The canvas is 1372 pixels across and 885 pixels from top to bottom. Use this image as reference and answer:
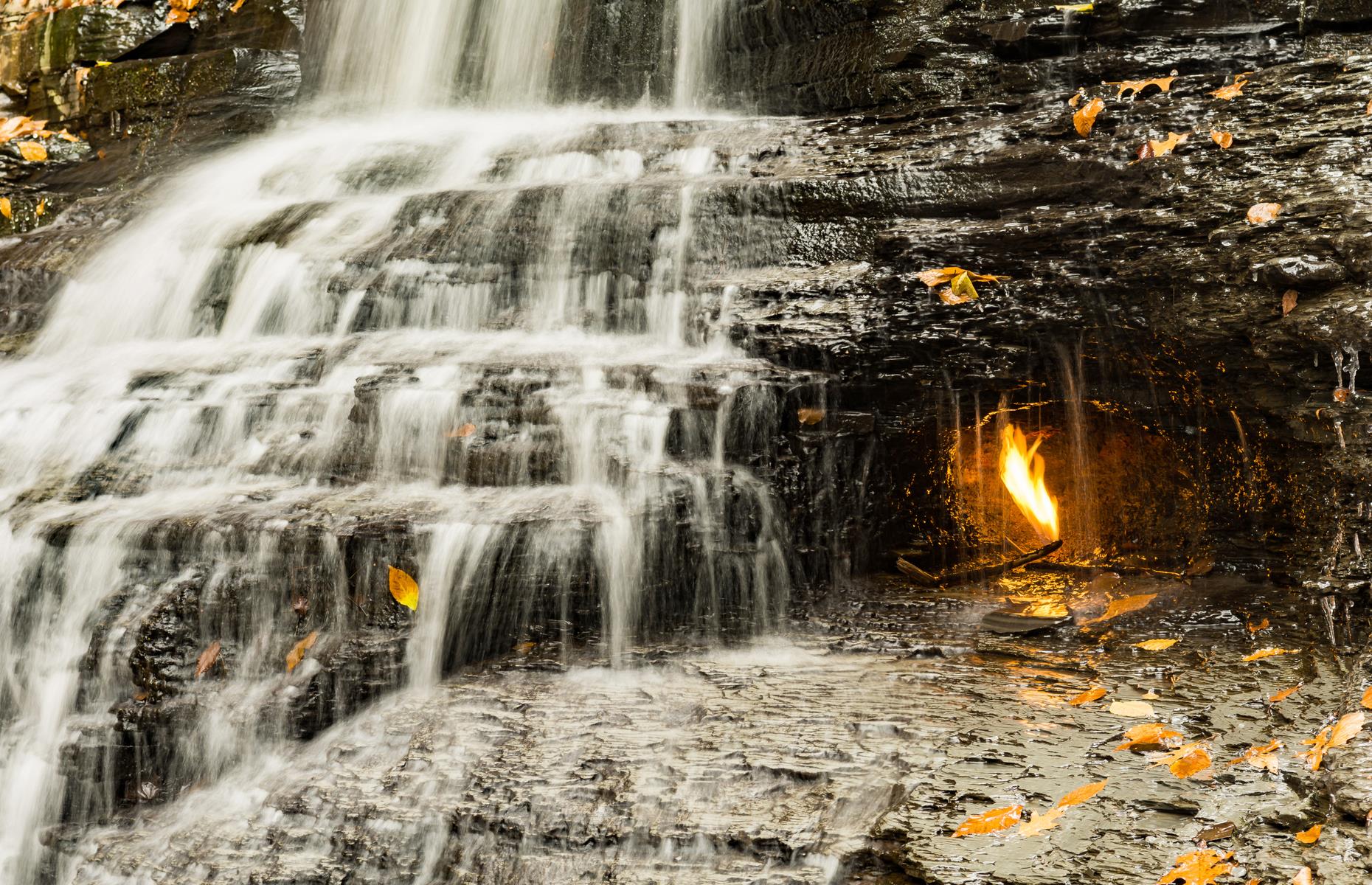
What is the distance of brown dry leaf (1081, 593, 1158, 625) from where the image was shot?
14.8 feet

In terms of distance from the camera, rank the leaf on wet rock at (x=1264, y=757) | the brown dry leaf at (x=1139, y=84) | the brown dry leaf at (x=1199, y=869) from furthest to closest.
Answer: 1. the brown dry leaf at (x=1139, y=84)
2. the leaf on wet rock at (x=1264, y=757)
3. the brown dry leaf at (x=1199, y=869)

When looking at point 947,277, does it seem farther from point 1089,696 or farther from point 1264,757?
point 1264,757

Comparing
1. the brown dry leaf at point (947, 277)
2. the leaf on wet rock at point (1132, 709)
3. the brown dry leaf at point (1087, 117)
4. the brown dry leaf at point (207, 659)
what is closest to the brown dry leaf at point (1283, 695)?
the leaf on wet rock at point (1132, 709)

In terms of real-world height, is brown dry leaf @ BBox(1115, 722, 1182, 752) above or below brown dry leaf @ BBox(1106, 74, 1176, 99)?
below

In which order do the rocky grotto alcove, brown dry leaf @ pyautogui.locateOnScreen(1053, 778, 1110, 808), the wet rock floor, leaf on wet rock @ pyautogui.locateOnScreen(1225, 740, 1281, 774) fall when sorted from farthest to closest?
the rocky grotto alcove → leaf on wet rock @ pyautogui.locateOnScreen(1225, 740, 1281, 774) → brown dry leaf @ pyautogui.locateOnScreen(1053, 778, 1110, 808) → the wet rock floor

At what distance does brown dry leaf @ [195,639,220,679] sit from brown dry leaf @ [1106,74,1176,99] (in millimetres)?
5272

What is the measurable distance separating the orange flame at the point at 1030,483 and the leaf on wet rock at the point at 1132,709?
242cm

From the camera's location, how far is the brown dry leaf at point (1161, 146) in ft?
16.1

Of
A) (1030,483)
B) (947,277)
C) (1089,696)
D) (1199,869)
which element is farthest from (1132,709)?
(1030,483)

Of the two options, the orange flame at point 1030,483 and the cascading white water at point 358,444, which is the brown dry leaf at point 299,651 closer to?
the cascading white water at point 358,444

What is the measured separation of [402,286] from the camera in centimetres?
590

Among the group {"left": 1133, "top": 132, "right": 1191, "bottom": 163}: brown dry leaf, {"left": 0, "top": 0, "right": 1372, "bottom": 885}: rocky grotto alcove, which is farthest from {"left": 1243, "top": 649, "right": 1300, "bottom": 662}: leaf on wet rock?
{"left": 1133, "top": 132, "right": 1191, "bottom": 163}: brown dry leaf

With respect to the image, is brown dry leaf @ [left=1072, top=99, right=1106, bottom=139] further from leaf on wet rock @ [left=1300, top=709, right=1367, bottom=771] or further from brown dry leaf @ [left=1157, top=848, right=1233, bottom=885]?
brown dry leaf @ [left=1157, top=848, right=1233, bottom=885]

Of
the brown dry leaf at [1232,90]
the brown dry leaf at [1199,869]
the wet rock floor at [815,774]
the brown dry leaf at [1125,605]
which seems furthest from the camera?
the brown dry leaf at [1232,90]
